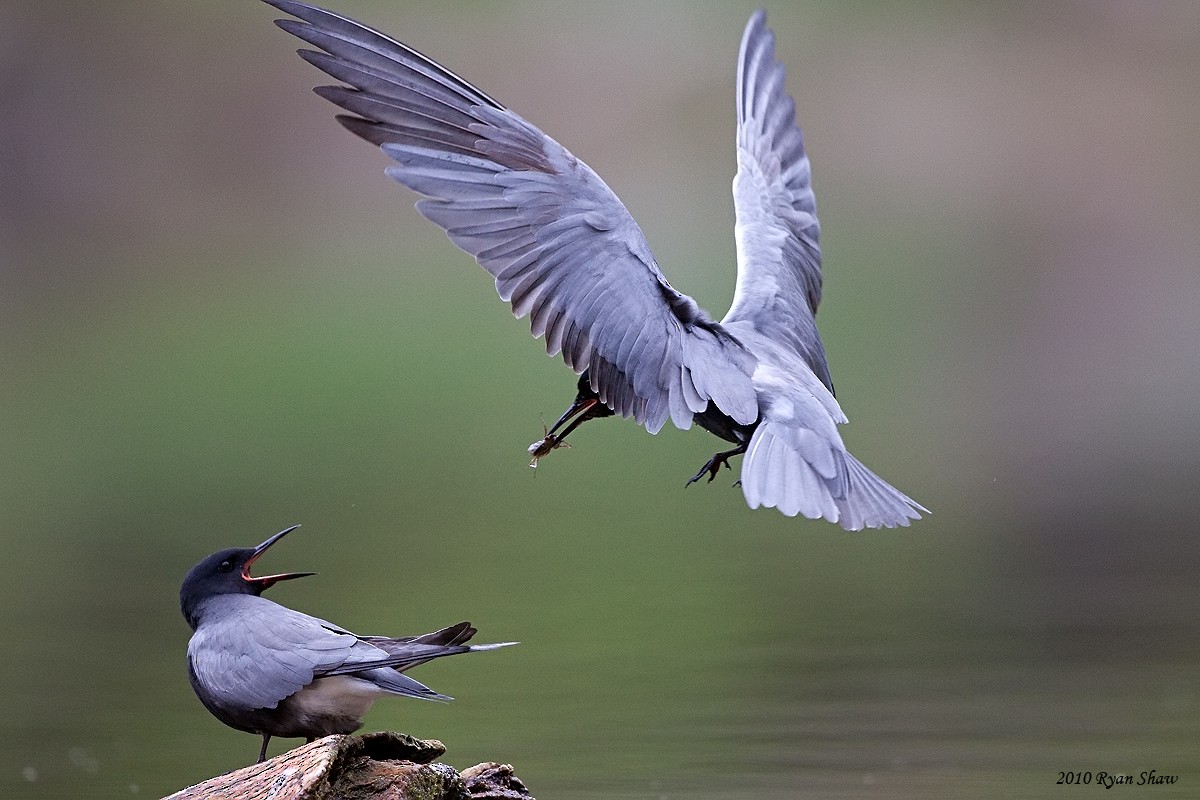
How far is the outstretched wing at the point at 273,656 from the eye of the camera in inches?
217

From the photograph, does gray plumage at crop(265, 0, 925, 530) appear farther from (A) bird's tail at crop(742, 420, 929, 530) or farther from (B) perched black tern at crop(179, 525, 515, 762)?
(B) perched black tern at crop(179, 525, 515, 762)

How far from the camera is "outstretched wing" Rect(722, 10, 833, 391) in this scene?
7.44 metres

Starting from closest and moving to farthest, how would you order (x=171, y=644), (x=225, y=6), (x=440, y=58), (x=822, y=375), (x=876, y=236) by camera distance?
(x=822, y=375) → (x=171, y=644) → (x=876, y=236) → (x=440, y=58) → (x=225, y=6)

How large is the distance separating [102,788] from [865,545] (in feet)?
20.3

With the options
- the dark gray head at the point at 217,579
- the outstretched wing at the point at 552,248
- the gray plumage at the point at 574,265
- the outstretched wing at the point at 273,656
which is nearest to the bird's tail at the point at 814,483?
the gray plumage at the point at 574,265

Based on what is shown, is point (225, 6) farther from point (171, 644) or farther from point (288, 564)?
point (171, 644)

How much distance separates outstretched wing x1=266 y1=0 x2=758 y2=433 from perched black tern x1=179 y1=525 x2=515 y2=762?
125 cm

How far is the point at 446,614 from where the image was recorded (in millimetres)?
9602

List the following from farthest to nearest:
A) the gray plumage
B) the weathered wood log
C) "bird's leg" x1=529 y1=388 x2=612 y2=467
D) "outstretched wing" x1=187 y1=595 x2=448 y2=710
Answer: "bird's leg" x1=529 y1=388 x2=612 y2=467
the gray plumage
"outstretched wing" x1=187 y1=595 x2=448 y2=710
the weathered wood log

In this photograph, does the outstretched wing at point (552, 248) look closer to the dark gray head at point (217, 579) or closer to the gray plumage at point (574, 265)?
the gray plumage at point (574, 265)

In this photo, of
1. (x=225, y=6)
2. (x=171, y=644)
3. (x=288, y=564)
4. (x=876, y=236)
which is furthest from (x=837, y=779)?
(x=225, y=6)

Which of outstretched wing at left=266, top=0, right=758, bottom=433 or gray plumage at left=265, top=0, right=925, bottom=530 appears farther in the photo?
outstretched wing at left=266, top=0, right=758, bottom=433

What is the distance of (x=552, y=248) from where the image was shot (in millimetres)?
6453

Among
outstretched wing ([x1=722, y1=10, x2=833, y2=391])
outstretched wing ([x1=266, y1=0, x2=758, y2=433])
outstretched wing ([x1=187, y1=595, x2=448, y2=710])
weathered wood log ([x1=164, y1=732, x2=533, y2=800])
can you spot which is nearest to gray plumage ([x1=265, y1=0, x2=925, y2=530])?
outstretched wing ([x1=266, y1=0, x2=758, y2=433])
